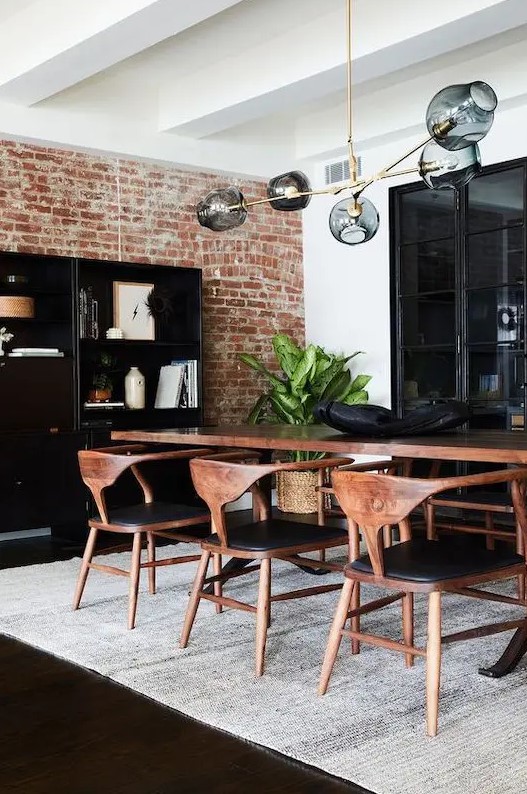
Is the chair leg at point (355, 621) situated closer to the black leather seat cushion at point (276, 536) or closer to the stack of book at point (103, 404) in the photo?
the black leather seat cushion at point (276, 536)

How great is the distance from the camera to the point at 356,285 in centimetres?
816

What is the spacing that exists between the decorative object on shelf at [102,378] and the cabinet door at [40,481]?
43cm

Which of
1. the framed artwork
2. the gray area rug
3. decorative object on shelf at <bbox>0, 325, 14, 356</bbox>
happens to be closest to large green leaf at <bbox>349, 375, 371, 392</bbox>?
the framed artwork

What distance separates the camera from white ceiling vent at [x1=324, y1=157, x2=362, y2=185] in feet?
26.7

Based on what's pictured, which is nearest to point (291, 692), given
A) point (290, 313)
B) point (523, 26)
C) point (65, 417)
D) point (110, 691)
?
point (110, 691)

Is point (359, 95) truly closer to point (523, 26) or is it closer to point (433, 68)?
point (433, 68)

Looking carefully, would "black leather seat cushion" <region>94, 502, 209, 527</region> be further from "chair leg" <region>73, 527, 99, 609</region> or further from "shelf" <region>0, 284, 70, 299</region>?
"shelf" <region>0, 284, 70, 299</region>

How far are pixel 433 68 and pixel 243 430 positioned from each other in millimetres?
3244

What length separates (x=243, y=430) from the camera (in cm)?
492

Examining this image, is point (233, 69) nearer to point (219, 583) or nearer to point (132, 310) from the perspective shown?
point (132, 310)

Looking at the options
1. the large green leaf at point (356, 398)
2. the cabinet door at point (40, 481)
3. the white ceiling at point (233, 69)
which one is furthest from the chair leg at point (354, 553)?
the large green leaf at point (356, 398)

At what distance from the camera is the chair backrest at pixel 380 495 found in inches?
115

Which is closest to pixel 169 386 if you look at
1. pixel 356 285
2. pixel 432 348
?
pixel 356 285

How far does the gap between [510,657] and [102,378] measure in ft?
14.5
